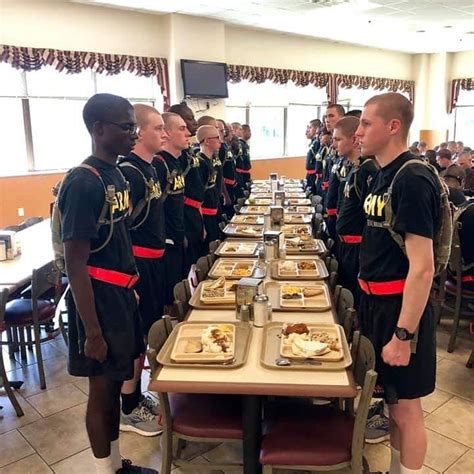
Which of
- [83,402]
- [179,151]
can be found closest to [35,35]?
[179,151]

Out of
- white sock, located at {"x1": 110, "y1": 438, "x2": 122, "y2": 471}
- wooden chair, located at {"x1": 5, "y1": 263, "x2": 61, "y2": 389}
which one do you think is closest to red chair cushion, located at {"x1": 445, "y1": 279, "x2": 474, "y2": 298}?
white sock, located at {"x1": 110, "y1": 438, "x2": 122, "y2": 471}

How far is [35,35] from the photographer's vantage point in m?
6.44

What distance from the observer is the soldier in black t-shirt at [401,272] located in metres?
1.58

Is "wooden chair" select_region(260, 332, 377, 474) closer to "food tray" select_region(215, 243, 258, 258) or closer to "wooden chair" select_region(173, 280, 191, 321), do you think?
"wooden chair" select_region(173, 280, 191, 321)

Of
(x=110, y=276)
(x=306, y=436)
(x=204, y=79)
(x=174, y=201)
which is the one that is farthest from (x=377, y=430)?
(x=204, y=79)

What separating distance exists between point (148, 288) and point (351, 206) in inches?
51.0

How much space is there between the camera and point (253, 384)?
149 centimetres

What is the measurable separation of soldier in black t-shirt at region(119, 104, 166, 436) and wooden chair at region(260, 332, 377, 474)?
3.23 ft

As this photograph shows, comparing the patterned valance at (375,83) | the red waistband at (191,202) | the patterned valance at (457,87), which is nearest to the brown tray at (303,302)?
the red waistband at (191,202)

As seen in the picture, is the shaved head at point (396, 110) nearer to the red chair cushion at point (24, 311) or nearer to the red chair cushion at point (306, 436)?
the red chair cushion at point (306, 436)

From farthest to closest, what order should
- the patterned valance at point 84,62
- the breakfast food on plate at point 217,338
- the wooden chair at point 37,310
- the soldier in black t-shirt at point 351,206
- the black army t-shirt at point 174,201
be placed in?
the patterned valance at point 84,62 < the black army t-shirt at point 174,201 < the wooden chair at point 37,310 < the soldier in black t-shirt at point 351,206 < the breakfast food on plate at point 217,338

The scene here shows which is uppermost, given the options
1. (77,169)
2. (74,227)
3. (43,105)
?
(43,105)

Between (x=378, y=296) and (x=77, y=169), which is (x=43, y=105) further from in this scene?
(x=378, y=296)

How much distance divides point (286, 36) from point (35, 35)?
5.32m
